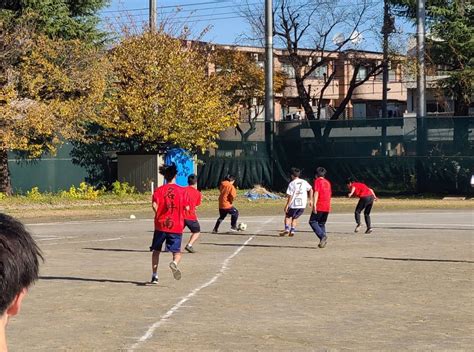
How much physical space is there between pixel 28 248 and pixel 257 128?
129 ft

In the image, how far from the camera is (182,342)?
9133 mm

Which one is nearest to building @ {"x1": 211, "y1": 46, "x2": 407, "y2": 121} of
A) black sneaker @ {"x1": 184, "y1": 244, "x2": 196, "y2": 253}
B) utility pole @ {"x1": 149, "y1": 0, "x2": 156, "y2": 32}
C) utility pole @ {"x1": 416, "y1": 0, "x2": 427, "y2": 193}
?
utility pole @ {"x1": 149, "y1": 0, "x2": 156, "y2": 32}

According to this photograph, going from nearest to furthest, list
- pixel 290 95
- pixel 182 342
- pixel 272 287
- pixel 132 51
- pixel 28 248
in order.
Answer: pixel 28 248 < pixel 182 342 < pixel 272 287 < pixel 132 51 < pixel 290 95

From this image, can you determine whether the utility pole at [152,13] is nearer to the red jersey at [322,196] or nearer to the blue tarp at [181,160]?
the blue tarp at [181,160]

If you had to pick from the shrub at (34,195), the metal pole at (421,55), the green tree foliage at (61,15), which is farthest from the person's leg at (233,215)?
the metal pole at (421,55)

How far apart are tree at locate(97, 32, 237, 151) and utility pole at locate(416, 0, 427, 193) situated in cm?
777

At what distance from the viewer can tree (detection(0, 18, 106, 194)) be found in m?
31.4

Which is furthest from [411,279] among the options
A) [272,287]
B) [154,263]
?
[154,263]

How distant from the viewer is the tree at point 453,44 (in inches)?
1557

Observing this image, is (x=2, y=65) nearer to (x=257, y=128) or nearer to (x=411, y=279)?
(x=257, y=128)

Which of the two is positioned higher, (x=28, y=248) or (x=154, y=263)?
(x=28, y=248)

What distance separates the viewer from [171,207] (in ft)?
43.8

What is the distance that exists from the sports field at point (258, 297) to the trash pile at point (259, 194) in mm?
16581

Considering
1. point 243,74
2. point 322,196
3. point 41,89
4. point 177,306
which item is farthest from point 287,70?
point 177,306
